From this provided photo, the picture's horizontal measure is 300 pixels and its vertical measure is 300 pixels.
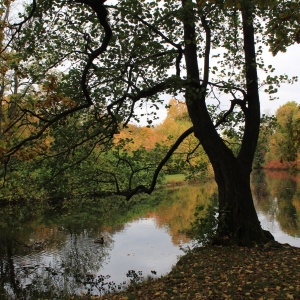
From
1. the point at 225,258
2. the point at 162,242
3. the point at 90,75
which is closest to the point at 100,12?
the point at 90,75

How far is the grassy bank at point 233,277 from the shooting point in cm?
573

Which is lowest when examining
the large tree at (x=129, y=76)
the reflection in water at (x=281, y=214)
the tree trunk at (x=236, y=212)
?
the reflection in water at (x=281, y=214)

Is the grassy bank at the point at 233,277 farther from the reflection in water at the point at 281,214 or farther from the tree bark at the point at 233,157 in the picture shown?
the reflection in water at the point at 281,214

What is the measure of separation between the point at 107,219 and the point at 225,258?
13.1 meters

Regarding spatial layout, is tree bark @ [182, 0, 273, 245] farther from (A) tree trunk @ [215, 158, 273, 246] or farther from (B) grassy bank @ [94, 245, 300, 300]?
(B) grassy bank @ [94, 245, 300, 300]

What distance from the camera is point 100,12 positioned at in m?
5.52

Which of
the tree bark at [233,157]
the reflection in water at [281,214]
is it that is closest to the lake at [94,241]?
the reflection in water at [281,214]

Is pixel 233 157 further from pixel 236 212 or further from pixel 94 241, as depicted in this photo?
pixel 94 241

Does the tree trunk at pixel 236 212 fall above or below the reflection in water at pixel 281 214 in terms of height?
above

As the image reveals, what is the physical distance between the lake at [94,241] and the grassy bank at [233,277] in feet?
8.86

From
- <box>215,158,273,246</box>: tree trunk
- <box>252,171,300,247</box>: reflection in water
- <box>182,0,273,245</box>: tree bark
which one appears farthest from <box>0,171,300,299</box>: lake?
<box>182,0,273,245</box>: tree bark

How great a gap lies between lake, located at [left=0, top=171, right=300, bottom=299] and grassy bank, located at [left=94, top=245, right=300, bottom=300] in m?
2.70

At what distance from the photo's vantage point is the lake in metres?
10.6

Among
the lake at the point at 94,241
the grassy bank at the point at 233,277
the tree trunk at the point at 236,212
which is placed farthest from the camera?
the lake at the point at 94,241
